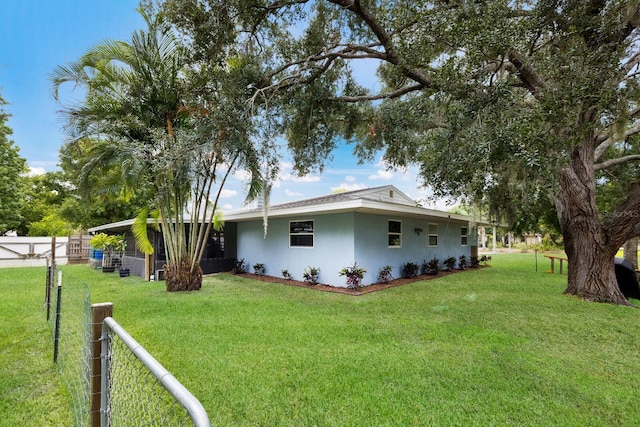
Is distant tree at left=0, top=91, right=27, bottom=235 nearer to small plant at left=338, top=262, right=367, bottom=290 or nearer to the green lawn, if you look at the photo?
the green lawn

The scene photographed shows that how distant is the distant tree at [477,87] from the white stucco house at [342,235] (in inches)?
68.3

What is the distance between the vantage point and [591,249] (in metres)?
6.68

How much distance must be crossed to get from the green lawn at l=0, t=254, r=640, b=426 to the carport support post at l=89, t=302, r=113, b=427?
3.07 ft

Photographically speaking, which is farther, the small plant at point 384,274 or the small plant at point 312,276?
the small plant at point 384,274

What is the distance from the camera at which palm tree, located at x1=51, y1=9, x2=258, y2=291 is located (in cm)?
629

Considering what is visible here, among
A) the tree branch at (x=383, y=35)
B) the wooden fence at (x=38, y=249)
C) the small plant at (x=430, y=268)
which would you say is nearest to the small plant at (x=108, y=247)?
the wooden fence at (x=38, y=249)

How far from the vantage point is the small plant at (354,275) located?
8.09 m

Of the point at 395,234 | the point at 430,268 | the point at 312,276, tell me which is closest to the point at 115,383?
the point at 312,276

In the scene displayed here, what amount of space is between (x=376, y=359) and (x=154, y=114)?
738 cm

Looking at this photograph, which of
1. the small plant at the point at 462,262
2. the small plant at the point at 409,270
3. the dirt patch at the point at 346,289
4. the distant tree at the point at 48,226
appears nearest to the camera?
the dirt patch at the point at 346,289

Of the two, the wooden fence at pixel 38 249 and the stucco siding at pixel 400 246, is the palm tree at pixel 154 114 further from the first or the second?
the wooden fence at pixel 38 249

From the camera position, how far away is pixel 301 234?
32.1 feet

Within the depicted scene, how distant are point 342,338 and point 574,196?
620cm

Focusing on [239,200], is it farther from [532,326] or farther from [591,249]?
[591,249]
